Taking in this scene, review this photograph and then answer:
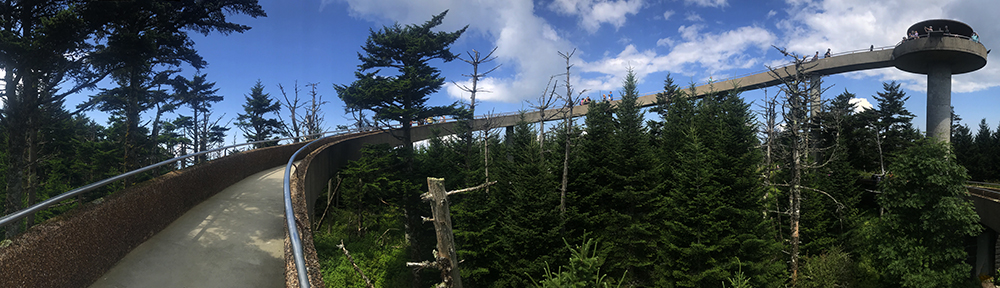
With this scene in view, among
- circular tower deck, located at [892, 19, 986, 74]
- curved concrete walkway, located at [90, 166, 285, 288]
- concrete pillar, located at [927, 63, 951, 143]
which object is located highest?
circular tower deck, located at [892, 19, 986, 74]

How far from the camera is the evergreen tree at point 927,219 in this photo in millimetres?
14953

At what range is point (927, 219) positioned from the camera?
15500mm

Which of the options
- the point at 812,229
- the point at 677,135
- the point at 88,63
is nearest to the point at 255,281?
the point at 88,63

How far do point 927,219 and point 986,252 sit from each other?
9.00 meters

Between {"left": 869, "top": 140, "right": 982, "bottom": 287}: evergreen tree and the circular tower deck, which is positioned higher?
the circular tower deck

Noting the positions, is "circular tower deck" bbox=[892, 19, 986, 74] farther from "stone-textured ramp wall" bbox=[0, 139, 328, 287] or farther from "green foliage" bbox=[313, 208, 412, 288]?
"stone-textured ramp wall" bbox=[0, 139, 328, 287]

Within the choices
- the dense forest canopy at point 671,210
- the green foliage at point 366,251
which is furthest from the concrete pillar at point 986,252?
the green foliage at point 366,251

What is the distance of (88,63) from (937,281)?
2905 centimetres

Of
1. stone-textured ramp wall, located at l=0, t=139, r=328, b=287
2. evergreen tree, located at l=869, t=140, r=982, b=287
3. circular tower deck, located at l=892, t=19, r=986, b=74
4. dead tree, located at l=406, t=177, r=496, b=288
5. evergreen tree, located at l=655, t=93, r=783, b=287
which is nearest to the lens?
stone-textured ramp wall, located at l=0, t=139, r=328, b=287

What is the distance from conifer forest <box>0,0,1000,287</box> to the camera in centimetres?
988

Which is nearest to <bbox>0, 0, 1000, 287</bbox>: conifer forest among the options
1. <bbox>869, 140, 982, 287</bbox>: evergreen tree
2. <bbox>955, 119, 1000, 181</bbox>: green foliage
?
<bbox>869, 140, 982, 287</bbox>: evergreen tree

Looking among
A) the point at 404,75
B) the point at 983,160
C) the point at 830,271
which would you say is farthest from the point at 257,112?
the point at 983,160

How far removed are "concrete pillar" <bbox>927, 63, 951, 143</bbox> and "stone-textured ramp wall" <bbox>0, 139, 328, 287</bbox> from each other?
33.7 metres

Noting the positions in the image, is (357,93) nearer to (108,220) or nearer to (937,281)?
(108,220)
